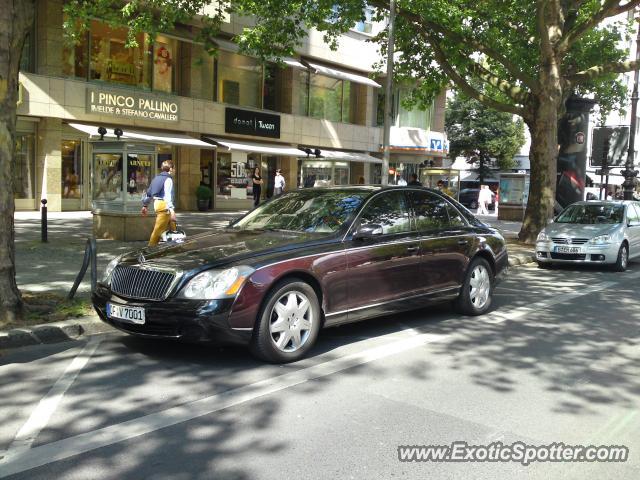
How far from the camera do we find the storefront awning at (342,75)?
27734 mm

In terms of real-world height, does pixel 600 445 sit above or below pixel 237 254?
below

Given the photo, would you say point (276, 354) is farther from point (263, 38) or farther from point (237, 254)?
point (263, 38)

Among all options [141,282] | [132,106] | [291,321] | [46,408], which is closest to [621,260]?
[291,321]

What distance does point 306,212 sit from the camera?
6.59 metres

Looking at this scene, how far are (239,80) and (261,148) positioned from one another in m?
3.27

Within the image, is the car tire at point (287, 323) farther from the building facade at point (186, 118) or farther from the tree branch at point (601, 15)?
the tree branch at point (601, 15)

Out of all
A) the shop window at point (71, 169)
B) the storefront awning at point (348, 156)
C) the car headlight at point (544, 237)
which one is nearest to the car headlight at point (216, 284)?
the car headlight at point (544, 237)

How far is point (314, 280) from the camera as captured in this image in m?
5.71

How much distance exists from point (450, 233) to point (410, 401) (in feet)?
10.4

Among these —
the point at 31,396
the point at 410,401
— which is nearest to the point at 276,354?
the point at 410,401

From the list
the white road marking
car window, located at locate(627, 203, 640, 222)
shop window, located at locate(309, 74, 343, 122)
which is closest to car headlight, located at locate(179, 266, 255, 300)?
the white road marking

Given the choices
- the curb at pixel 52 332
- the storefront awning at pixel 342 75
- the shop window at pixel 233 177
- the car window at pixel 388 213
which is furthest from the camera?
the storefront awning at pixel 342 75

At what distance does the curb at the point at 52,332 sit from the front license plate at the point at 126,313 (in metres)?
1.09

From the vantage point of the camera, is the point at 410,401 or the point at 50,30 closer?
the point at 410,401
